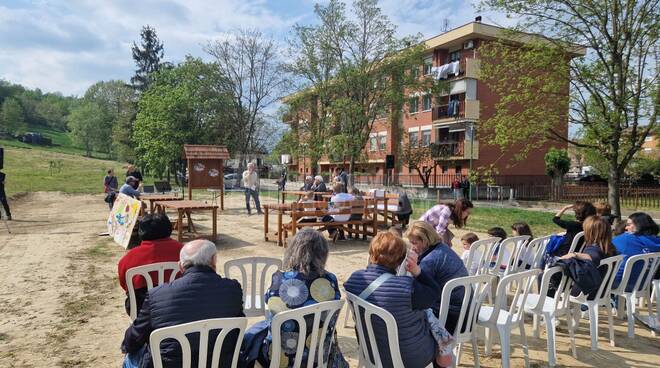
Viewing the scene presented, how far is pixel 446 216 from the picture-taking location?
16.6 feet

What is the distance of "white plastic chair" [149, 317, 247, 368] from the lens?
2.05 metres

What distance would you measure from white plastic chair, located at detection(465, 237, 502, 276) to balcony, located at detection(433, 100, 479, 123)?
2551 centimetres

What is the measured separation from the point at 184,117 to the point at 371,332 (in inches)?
1350

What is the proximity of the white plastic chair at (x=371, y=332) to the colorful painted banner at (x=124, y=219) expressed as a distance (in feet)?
22.8

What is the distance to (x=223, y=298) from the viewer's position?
240 centimetres

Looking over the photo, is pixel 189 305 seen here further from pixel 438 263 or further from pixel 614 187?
pixel 614 187

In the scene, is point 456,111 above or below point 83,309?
above

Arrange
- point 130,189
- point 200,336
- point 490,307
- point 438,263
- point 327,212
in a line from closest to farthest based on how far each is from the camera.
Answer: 1. point 200,336
2. point 438,263
3. point 490,307
4. point 327,212
5. point 130,189

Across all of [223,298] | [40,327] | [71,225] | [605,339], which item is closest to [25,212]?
[71,225]

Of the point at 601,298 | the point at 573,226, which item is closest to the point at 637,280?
the point at 601,298

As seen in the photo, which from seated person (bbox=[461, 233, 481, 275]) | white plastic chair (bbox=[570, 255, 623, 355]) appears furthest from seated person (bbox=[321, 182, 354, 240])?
white plastic chair (bbox=[570, 255, 623, 355])

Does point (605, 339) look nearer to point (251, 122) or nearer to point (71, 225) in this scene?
point (71, 225)

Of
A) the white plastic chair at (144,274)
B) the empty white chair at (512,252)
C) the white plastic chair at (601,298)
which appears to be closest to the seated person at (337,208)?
the empty white chair at (512,252)

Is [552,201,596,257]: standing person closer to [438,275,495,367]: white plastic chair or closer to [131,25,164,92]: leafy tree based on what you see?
[438,275,495,367]: white plastic chair
